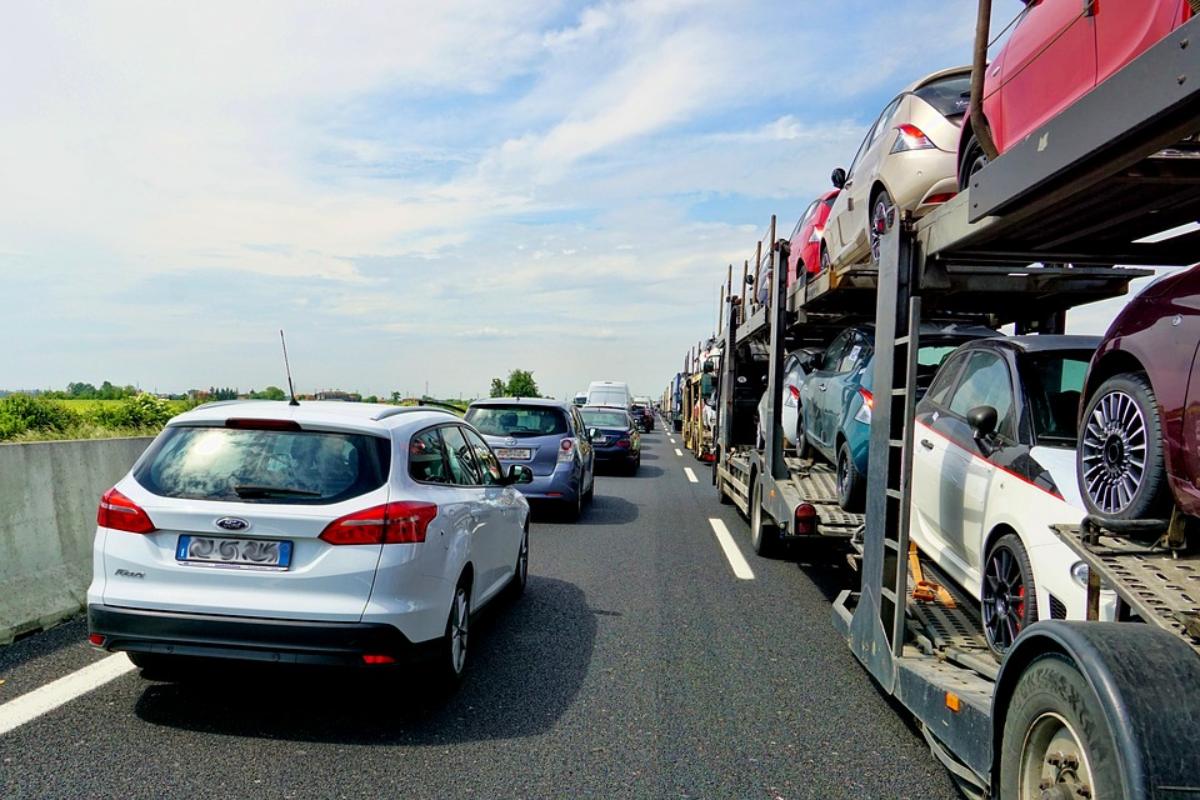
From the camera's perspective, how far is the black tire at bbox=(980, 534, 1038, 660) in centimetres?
400

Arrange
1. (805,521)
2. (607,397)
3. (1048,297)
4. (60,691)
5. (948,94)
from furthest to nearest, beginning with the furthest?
1. (607,397)
2. (805,521)
3. (948,94)
4. (1048,297)
5. (60,691)

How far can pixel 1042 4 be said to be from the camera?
12.6ft

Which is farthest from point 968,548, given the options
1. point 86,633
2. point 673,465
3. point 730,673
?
point 673,465

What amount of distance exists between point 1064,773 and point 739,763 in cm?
170

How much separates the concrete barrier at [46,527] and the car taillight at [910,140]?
21.6 ft

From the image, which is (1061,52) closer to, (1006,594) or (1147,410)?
(1147,410)

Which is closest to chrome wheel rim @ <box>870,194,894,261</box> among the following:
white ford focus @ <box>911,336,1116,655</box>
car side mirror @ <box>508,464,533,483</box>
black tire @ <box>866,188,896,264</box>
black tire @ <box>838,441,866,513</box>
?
black tire @ <box>866,188,896,264</box>

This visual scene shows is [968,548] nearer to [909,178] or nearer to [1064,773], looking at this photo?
[1064,773]

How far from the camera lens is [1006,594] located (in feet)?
13.9

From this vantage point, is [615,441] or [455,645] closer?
[455,645]

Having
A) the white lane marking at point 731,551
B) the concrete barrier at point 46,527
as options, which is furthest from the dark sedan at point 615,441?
the concrete barrier at point 46,527

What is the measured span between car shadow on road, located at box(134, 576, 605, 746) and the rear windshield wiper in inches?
32.2

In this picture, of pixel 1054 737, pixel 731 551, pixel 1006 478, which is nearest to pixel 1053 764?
pixel 1054 737

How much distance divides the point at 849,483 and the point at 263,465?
4.64 meters
